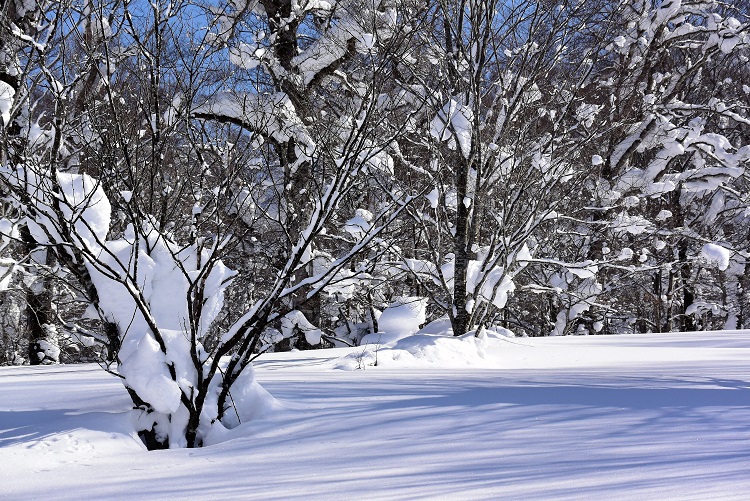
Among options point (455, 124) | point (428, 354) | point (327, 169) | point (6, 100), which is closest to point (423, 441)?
point (428, 354)

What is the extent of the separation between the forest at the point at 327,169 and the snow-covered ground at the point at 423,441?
0.48 m

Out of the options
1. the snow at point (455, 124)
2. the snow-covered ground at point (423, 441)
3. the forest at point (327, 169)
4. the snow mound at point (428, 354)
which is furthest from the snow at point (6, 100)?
the snow at point (455, 124)

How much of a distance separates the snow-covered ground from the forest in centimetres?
48

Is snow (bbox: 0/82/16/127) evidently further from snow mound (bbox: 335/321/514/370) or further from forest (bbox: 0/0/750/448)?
snow mound (bbox: 335/321/514/370)

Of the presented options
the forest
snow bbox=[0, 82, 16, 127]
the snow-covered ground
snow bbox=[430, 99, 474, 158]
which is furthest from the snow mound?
snow bbox=[0, 82, 16, 127]

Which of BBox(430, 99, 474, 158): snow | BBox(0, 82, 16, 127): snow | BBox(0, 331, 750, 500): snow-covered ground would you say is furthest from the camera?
BBox(430, 99, 474, 158): snow

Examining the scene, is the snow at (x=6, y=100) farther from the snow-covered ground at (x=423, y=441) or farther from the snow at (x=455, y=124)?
the snow at (x=455, y=124)

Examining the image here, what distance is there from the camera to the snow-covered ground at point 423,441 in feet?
7.83

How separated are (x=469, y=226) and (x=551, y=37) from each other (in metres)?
2.34

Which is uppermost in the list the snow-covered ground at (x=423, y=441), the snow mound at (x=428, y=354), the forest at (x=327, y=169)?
the forest at (x=327, y=169)

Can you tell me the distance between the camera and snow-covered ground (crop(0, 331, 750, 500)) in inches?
94.0

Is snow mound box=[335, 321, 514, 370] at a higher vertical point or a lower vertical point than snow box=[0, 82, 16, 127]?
lower

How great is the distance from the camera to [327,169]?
8.59 metres

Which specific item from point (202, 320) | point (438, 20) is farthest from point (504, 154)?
point (202, 320)
